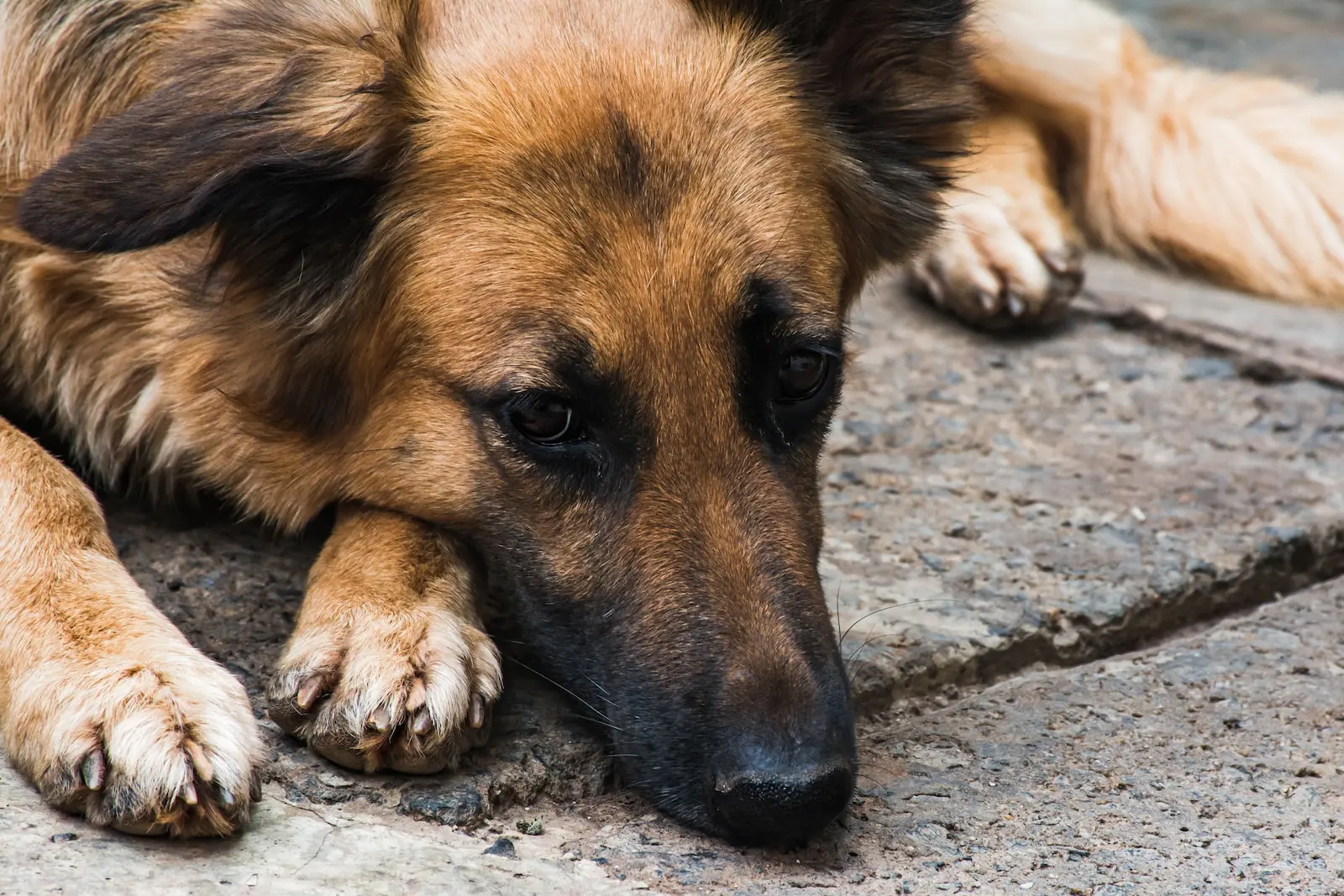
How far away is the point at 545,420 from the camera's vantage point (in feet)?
8.92

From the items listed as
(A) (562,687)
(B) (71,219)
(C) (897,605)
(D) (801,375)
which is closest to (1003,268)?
(C) (897,605)

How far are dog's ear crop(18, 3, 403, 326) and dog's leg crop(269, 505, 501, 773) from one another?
1.76 feet

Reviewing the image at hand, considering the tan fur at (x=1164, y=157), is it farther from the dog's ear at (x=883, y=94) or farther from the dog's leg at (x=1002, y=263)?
the dog's ear at (x=883, y=94)

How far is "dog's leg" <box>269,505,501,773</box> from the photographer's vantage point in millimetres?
2551

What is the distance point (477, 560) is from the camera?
3.07 metres

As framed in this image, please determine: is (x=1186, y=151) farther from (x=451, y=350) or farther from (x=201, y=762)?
(x=201, y=762)

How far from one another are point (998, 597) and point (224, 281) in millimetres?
1768

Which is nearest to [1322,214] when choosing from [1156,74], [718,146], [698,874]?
[1156,74]

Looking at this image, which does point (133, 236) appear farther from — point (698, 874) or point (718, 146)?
point (698, 874)

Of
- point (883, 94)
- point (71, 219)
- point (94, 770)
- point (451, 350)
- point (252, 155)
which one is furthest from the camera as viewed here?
point (883, 94)

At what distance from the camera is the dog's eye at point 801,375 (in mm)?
2809

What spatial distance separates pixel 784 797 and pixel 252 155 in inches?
55.0

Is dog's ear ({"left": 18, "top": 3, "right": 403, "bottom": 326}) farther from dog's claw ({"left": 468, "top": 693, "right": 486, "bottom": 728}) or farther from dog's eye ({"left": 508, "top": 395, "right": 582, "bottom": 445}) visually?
dog's claw ({"left": 468, "top": 693, "right": 486, "bottom": 728})

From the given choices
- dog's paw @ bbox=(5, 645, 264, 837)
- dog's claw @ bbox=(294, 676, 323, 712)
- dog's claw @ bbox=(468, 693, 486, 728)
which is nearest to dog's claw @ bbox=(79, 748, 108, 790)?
dog's paw @ bbox=(5, 645, 264, 837)
